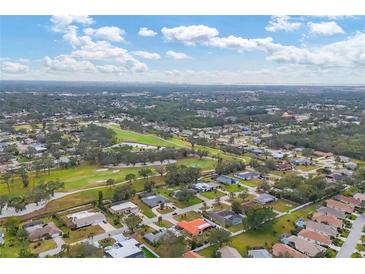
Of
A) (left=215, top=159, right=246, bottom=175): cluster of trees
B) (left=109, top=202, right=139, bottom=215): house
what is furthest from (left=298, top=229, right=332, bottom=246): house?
(left=215, top=159, right=246, bottom=175): cluster of trees

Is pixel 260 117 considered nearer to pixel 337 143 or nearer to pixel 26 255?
pixel 337 143

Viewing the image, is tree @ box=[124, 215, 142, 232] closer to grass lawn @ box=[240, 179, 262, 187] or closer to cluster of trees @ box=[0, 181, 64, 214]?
cluster of trees @ box=[0, 181, 64, 214]

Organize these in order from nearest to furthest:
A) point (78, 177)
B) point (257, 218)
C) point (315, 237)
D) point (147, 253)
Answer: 1. point (147, 253)
2. point (315, 237)
3. point (257, 218)
4. point (78, 177)

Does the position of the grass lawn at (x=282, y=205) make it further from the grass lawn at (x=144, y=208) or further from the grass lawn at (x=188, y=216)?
the grass lawn at (x=144, y=208)

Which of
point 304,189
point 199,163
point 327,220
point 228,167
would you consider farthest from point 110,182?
point 327,220

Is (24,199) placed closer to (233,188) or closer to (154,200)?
(154,200)

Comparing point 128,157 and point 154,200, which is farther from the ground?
point 128,157
